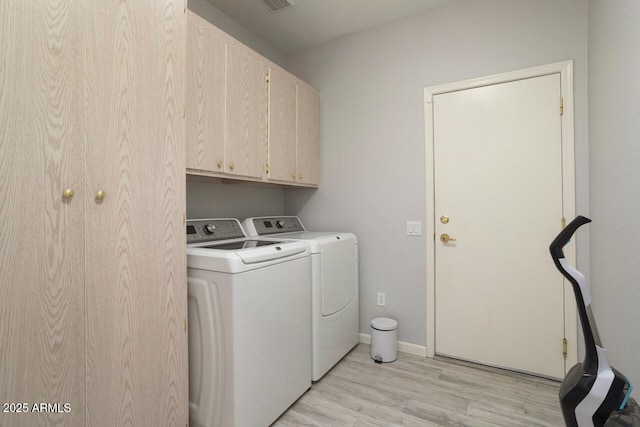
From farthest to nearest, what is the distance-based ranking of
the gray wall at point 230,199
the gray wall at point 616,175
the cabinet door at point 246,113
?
the gray wall at point 230,199, the cabinet door at point 246,113, the gray wall at point 616,175

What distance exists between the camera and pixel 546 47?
198 centimetres

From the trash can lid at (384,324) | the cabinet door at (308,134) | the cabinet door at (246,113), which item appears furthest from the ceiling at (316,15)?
the trash can lid at (384,324)

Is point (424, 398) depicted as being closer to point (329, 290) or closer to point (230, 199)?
point (329, 290)

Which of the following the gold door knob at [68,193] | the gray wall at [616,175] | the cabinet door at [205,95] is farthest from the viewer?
the cabinet door at [205,95]

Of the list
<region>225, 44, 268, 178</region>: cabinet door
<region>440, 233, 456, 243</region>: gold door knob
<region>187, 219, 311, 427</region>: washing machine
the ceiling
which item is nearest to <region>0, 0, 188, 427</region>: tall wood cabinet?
<region>187, 219, 311, 427</region>: washing machine

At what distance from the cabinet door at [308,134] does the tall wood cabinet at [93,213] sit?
49.5 inches

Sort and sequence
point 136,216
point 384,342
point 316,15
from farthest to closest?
point 316,15
point 384,342
point 136,216

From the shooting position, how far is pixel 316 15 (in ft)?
7.91

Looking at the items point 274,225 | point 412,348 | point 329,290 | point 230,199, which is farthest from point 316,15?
point 412,348

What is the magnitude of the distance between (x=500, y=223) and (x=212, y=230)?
2.02m

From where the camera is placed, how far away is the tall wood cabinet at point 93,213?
0.89 meters

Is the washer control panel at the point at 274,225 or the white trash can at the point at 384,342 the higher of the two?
the washer control panel at the point at 274,225

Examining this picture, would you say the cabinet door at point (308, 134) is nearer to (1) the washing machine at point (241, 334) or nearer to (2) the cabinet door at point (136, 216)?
(1) the washing machine at point (241, 334)

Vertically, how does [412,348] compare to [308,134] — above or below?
below
